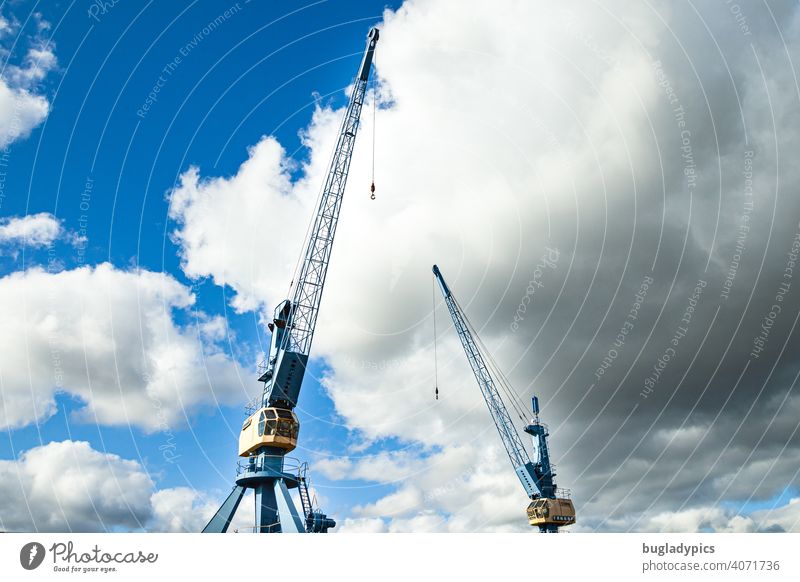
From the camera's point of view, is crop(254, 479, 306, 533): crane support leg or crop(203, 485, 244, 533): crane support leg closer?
crop(254, 479, 306, 533): crane support leg

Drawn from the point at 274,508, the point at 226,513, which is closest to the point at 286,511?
the point at 274,508

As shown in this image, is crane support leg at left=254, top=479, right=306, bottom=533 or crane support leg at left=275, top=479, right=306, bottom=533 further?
crane support leg at left=254, top=479, right=306, bottom=533

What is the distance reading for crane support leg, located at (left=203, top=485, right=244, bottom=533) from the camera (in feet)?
209

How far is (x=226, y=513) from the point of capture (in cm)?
6519

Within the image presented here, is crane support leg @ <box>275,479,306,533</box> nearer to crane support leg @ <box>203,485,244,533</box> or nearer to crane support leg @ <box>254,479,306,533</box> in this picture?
crane support leg @ <box>254,479,306,533</box>

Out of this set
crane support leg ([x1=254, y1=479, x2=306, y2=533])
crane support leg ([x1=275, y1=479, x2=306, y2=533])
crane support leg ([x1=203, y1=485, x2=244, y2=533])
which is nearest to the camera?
crane support leg ([x1=275, y1=479, x2=306, y2=533])

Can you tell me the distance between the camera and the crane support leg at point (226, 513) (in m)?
63.8

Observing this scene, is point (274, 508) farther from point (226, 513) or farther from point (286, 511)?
point (226, 513)

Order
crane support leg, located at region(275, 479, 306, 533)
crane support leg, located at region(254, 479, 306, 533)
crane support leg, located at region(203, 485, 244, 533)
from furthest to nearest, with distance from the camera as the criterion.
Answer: crane support leg, located at region(203, 485, 244, 533), crane support leg, located at region(254, 479, 306, 533), crane support leg, located at region(275, 479, 306, 533)
